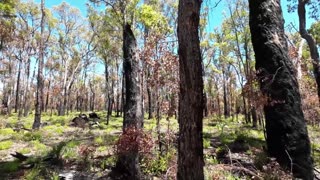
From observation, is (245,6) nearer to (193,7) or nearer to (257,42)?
(257,42)

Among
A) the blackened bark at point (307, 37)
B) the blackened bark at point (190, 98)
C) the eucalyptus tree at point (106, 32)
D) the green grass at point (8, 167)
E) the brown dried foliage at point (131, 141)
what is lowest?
the green grass at point (8, 167)

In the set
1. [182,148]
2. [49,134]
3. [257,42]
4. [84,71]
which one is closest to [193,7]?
[182,148]

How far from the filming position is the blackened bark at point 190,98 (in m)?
3.28

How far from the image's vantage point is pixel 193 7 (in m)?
3.50

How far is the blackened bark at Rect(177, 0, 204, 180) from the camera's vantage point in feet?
10.8

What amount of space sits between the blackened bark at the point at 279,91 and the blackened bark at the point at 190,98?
9.66ft

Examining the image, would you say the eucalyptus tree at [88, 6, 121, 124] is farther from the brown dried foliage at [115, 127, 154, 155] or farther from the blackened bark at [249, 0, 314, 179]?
the blackened bark at [249, 0, 314, 179]

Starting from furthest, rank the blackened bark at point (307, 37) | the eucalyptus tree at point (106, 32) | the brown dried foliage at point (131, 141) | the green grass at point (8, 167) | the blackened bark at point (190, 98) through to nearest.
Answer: the eucalyptus tree at point (106, 32)
the blackened bark at point (307, 37)
the green grass at point (8, 167)
the brown dried foliage at point (131, 141)
the blackened bark at point (190, 98)

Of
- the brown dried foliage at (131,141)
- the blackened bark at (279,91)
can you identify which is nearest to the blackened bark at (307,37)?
the blackened bark at (279,91)

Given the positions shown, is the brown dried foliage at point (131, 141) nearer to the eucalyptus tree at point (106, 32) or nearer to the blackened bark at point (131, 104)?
the blackened bark at point (131, 104)

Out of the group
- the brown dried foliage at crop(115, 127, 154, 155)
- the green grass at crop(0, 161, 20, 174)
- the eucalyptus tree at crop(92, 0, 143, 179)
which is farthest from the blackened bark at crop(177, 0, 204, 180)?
the green grass at crop(0, 161, 20, 174)

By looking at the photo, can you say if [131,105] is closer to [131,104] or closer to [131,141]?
[131,104]

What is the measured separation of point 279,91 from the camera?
586 cm

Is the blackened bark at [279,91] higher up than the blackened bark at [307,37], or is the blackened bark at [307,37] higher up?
the blackened bark at [307,37]
